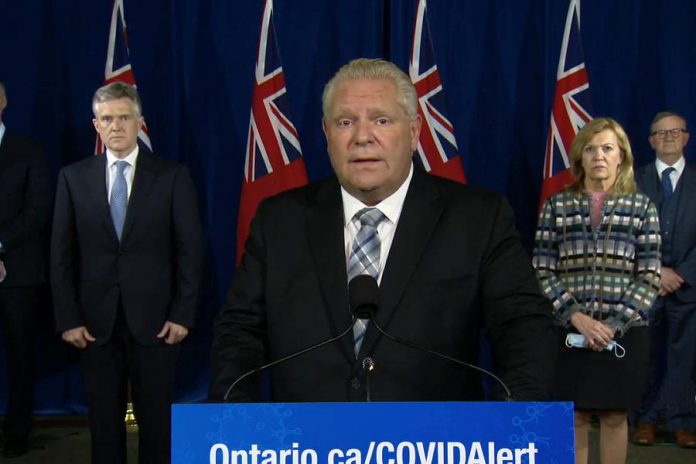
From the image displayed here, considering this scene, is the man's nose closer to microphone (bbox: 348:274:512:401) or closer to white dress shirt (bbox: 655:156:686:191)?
microphone (bbox: 348:274:512:401)

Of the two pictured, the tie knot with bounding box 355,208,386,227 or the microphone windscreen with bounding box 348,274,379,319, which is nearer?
the microphone windscreen with bounding box 348,274,379,319

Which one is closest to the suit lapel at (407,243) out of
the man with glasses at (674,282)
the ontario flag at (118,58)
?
the man with glasses at (674,282)

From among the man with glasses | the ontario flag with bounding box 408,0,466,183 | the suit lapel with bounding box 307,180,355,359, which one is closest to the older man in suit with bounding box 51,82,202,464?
the ontario flag with bounding box 408,0,466,183

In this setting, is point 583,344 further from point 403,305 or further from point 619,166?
point 403,305

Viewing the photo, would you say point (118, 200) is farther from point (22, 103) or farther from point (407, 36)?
point (407, 36)

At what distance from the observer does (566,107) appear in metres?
4.71

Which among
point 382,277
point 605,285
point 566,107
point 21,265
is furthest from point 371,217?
point 566,107

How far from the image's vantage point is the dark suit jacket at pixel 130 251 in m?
3.48

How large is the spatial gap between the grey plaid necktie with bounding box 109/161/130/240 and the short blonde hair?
1777 millimetres

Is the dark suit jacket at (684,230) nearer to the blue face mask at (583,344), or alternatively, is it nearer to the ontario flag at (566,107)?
the ontario flag at (566,107)

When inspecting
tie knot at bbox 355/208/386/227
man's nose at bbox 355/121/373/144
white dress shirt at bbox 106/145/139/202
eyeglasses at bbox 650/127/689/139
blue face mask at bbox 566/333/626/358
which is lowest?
blue face mask at bbox 566/333/626/358

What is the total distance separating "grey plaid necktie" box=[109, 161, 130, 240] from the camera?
351 cm

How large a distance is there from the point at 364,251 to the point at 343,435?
67cm

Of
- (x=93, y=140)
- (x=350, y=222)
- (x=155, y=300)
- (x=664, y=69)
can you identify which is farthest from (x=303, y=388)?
(x=664, y=69)
